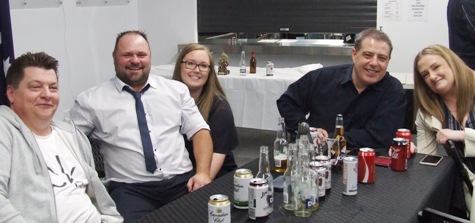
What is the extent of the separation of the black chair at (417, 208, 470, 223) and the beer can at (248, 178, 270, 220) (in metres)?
0.50

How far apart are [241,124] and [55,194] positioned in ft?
9.60

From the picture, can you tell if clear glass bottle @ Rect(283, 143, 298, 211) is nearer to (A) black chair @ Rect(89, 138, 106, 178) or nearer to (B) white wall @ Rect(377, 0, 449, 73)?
(A) black chair @ Rect(89, 138, 106, 178)

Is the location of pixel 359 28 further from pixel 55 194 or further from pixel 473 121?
pixel 55 194

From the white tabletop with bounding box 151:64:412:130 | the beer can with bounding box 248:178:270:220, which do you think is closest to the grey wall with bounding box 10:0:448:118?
the white tabletop with bounding box 151:64:412:130

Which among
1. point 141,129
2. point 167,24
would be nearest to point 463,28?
point 141,129

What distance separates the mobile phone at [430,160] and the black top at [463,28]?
1.41m

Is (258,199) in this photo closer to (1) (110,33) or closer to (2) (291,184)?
(2) (291,184)

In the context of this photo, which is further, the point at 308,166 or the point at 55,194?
the point at 55,194

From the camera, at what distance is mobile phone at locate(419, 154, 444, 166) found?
86.9 inches

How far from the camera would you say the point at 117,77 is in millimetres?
2494

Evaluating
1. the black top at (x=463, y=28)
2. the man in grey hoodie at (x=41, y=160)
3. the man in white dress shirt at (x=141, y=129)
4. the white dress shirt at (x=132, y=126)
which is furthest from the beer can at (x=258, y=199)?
the black top at (x=463, y=28)

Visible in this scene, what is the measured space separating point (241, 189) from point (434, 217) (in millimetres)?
605

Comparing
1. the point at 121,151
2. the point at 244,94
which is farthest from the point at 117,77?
the point at 244,94

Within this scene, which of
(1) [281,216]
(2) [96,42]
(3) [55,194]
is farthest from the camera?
(2) [96,42]
